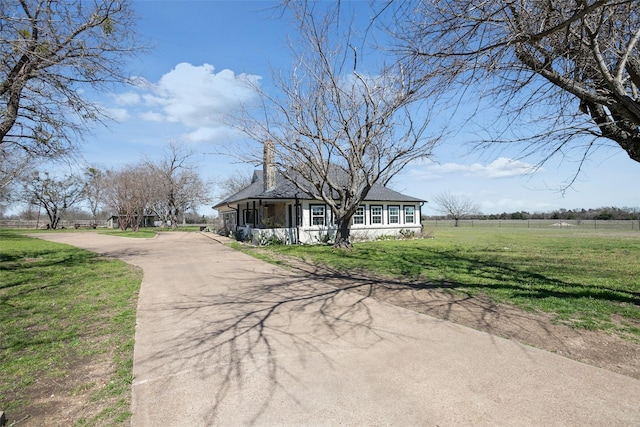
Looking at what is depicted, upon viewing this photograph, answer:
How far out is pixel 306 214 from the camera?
21031 mm

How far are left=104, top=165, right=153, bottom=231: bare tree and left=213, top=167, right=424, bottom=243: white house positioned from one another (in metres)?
17.6

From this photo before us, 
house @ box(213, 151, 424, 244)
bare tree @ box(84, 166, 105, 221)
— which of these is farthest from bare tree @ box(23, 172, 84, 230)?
house @ box(213, 151, 424, 244)

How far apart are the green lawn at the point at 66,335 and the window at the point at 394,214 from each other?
18.4 meters

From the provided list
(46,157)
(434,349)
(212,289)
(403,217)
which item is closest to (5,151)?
(46,157)

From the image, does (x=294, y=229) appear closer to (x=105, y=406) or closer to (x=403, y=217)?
(x=403, y=217)

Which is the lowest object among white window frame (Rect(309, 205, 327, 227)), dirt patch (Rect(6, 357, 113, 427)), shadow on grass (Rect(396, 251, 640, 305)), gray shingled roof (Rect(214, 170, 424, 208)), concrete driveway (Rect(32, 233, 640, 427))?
dirt patch (Rect(6, 357, 113, 427))

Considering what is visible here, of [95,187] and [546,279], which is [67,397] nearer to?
[546,279]

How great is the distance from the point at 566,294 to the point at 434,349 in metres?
4.46

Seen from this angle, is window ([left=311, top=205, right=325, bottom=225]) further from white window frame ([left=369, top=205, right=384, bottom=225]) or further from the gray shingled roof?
white window frame ([left=369, top=205, right=384, bottom=225])

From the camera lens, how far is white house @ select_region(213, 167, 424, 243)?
20438mm

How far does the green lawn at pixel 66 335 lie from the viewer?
3127mm

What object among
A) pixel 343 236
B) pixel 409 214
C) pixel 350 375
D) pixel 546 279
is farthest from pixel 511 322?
pixel 409 214

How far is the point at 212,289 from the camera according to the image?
7547 mm

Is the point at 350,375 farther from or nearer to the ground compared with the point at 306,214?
nearer to the ground
